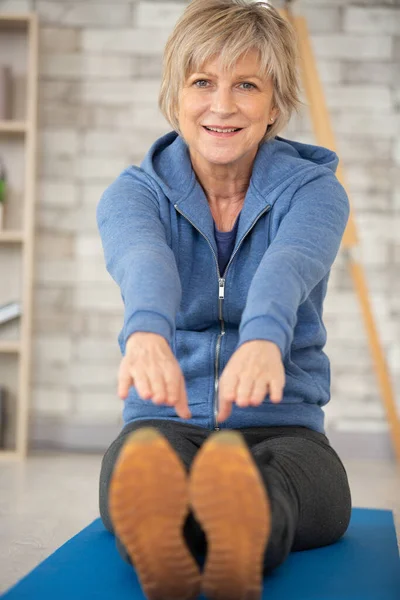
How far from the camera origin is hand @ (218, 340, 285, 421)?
1.23 metres

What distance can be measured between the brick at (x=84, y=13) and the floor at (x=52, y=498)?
6.79 feet

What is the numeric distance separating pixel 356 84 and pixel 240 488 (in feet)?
10.4

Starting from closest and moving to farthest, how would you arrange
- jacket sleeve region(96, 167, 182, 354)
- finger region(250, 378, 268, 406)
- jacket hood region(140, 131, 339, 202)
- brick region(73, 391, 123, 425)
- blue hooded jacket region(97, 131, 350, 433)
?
finger region(250, 378, 268, 406), jacket sleeve region(96, 167, 182, 354), blue hooded jacket region(97, 131, 350, 433), jacket hood region(140, 131, 339, 202), brick region(73, 391, 123, 425)

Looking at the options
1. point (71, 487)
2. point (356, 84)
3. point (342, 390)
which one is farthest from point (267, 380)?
point (356, 84)

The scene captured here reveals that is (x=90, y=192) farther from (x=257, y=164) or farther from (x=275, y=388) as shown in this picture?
(x=275, y=388)

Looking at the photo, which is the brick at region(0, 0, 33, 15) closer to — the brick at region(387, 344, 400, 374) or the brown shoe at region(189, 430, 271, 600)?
the brick at region(387, 344, 400, 374)

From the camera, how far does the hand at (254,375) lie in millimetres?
1233

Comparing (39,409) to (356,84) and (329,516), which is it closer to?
(356,84)

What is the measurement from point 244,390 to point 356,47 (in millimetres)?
3028

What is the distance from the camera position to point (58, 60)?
13.0ft

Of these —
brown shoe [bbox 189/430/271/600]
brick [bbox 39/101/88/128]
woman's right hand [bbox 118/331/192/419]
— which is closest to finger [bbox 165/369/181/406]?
woman's right hand [bbox 118/331/192/419]

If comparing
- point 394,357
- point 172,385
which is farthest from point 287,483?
point 394,357

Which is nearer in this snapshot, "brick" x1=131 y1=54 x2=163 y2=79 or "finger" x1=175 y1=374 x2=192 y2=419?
"finger" x1=175 y1=374 x2=192 y2=419

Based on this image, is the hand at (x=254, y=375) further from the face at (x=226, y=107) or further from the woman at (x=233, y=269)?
the face at (x=226, y=107)
